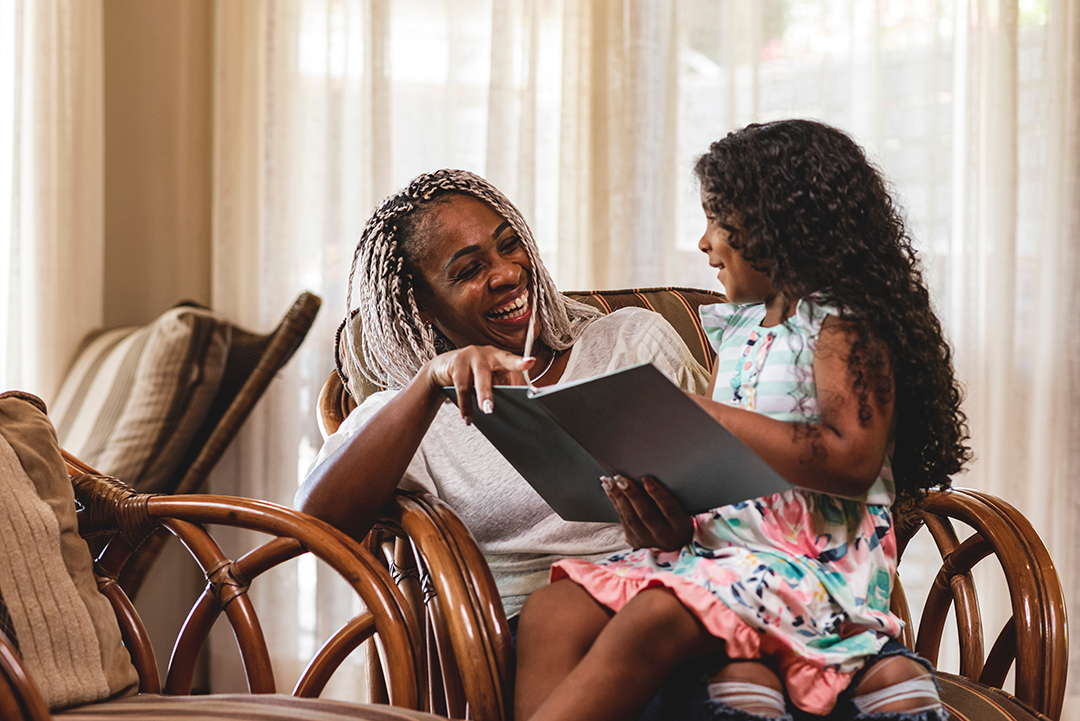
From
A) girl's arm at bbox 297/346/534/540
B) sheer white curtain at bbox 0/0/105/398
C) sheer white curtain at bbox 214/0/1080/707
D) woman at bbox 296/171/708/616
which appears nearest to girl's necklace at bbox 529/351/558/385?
woman at bbox 296/171/708/616

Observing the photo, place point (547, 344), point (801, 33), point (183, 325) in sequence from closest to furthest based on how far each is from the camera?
A: point (547, 344)
point (183, 325)
point (801, 33)

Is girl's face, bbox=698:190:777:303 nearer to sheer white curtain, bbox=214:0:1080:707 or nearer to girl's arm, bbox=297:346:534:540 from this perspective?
girl's arm, bbox=297:346:534:540

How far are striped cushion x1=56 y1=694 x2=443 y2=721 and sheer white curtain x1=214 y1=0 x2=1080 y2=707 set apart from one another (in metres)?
1.36

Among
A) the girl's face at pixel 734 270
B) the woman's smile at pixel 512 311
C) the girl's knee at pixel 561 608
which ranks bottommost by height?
the girl's knee at pixel 561 608

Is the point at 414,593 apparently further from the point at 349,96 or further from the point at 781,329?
the point at 349,96

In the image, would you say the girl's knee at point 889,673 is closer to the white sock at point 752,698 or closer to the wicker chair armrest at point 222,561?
the white sock at point 752,698

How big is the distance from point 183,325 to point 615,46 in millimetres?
1205

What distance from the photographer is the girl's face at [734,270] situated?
1.08m

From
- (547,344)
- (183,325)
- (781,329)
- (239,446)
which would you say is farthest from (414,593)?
(239,446)

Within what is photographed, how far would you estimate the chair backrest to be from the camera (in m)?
1.52

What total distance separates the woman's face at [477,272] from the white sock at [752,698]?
62 cm

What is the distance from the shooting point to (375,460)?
1185 mm

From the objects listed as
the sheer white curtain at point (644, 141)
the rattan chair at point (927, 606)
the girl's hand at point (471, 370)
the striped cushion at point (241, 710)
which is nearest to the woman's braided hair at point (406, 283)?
the rattan chair at point (927, 606)

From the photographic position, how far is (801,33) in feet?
7.57
